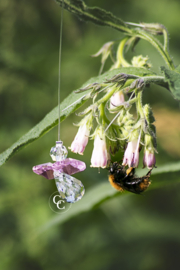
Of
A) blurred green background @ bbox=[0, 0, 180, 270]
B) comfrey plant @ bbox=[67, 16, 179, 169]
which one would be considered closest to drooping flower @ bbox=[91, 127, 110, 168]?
comfrey plant @ bbox=[67, 16, 179, 169]

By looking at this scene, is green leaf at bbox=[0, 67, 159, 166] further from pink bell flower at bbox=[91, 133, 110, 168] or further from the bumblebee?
the bumblebee

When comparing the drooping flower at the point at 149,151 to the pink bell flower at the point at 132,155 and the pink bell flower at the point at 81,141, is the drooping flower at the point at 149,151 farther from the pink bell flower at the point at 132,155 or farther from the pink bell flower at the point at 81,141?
the pink bell flower at the point at 81,141

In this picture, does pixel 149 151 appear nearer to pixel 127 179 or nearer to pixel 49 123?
pixel 127 179

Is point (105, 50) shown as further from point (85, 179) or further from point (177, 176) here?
point (85, 179)

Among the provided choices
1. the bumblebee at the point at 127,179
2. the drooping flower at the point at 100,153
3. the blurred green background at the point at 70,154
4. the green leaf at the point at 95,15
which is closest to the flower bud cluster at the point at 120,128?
the drooping flower at the point at 100,153

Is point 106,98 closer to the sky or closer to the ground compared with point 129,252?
closer to the sky

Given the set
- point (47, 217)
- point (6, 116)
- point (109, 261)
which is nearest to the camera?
point (109, 261)

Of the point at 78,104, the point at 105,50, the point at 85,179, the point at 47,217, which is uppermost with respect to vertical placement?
the point at 105,50

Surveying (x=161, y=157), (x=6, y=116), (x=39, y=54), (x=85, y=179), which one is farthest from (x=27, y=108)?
(x=161, y=157)
